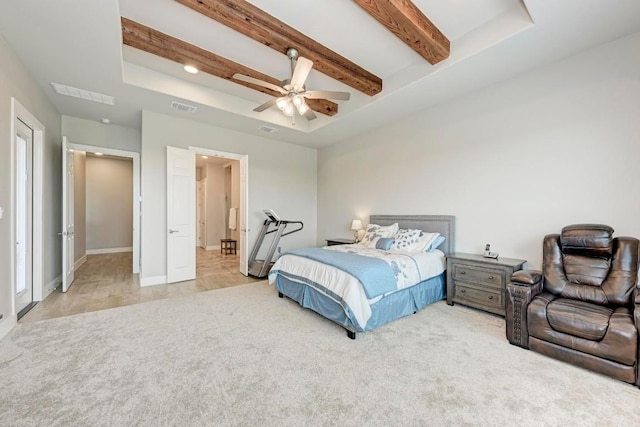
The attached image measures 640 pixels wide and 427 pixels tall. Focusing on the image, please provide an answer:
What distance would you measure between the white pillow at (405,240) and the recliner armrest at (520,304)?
155cm

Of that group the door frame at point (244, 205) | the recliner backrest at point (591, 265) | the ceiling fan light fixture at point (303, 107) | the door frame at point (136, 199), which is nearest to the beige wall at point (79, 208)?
the door frame at point (136, 199)

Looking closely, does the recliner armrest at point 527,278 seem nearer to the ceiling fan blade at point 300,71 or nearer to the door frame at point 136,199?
the ceiling fan blade at point 300,71

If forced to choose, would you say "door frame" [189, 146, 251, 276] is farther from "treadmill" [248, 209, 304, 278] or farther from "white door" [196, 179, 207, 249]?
"white door" [196, 179, 207, 249]

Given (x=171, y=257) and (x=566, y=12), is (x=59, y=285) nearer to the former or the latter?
(x=171, y=257)

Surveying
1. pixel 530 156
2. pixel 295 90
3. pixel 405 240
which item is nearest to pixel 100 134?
pixel 295 90

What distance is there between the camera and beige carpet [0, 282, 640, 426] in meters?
1.70

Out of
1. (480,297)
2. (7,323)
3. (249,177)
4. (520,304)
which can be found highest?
(249,177)

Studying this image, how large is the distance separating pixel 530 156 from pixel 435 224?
154 cm

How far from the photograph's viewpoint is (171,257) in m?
4.73

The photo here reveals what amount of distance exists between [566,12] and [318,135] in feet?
13.8

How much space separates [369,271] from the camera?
2846mm

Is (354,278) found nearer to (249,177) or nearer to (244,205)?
(244,205)

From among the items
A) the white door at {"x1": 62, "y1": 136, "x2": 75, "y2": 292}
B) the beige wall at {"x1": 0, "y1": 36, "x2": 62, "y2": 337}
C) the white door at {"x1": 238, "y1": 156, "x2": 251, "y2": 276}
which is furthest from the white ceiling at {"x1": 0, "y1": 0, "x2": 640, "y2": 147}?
the white door at {"x1": 238, "y1": 156, "x2": 251, "y2": 276}

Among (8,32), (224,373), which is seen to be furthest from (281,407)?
(8,32)
